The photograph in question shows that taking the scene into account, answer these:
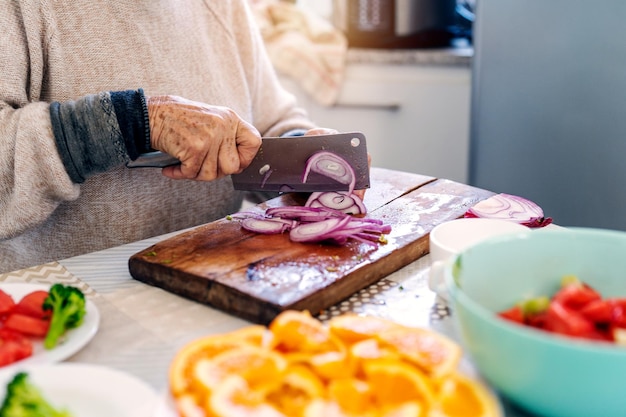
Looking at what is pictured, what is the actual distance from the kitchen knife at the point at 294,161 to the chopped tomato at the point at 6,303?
1.39 feet

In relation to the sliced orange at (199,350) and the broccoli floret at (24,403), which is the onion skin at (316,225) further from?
the broccoli floret at (24,403)

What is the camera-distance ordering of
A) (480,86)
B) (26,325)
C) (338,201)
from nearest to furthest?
(26,325)
(338,201)
(480,86)

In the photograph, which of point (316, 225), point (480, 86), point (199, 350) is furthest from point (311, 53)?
point (199, 350)

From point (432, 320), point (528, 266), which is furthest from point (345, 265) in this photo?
point (528, 266)

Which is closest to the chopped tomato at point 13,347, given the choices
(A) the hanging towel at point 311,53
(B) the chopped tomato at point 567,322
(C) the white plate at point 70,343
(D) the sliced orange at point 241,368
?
(C) the white plate at point 70,343

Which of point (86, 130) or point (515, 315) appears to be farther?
point (86, 130)

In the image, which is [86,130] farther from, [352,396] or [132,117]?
[352,396]

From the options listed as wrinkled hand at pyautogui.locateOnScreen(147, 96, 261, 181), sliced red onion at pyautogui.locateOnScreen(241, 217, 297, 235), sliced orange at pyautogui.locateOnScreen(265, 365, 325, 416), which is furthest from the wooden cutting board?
sliced orange at pyautogui.locateOnScreen(265, 365, 325, 416)

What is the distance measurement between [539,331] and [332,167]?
682 millimetres

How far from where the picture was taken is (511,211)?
118 centimetres

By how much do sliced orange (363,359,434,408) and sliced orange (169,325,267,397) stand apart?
5.7 inches

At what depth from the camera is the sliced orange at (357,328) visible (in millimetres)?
715

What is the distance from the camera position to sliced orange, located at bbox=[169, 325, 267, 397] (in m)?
0.65

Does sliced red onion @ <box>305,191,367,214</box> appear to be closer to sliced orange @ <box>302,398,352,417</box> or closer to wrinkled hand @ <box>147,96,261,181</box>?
wrinkled hand @ <box>147,96,261,181</box>
